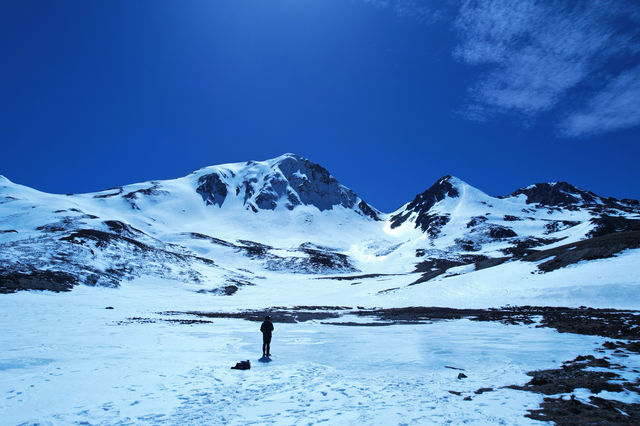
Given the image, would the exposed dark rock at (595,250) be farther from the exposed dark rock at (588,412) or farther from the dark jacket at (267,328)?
the dark jacket at (267,328)

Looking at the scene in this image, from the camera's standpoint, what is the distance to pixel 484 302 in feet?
134

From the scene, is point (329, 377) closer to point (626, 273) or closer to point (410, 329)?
point (410, 329)

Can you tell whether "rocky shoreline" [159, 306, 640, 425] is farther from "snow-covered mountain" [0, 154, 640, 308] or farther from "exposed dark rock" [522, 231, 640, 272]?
"exposed dark rock" [522, 231, 640, 272]

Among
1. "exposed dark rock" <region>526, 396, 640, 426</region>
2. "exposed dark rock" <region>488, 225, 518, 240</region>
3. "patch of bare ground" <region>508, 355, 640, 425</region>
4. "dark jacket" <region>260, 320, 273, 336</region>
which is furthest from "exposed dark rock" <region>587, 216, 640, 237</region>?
"dark jacket" <region>260, 320, 273, 336</region>

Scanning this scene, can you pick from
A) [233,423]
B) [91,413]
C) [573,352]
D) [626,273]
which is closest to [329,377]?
[233,423]

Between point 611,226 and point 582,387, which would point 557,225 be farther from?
point 582,387

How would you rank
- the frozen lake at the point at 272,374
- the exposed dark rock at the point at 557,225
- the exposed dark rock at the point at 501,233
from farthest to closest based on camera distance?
1. the exposed dark rock at the point at 501,233
2. the exposed dark rock at the point at 557,225
3. the frozen lake at the point at 272,374

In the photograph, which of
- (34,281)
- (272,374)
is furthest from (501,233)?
(272,374)

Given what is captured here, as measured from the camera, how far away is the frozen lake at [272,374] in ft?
28.6

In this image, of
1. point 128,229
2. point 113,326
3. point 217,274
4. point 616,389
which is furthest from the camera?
point 128,229

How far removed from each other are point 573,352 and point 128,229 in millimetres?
126292

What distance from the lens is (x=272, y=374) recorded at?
1289 cm

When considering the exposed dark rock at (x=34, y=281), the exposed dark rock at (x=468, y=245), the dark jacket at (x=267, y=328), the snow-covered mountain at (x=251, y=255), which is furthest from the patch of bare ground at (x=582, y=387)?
the exposed dark rock at (x=468, y=245)

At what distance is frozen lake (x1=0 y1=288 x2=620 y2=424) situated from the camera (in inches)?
344
